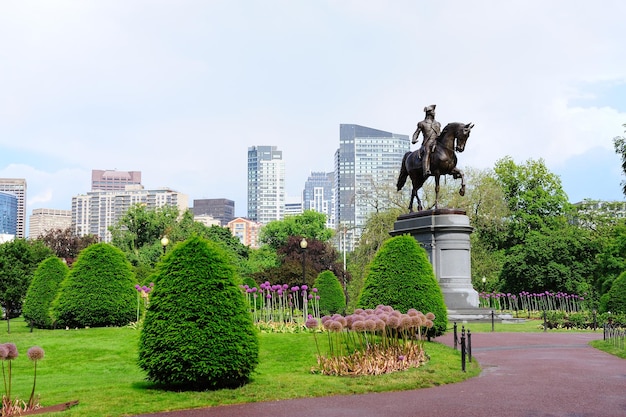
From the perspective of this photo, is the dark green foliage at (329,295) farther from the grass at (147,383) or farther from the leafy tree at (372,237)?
the grass at (147,383)

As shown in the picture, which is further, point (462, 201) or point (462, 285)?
point (462, 201)

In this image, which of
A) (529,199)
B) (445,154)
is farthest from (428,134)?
(529,199)

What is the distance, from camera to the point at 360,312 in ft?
44.6

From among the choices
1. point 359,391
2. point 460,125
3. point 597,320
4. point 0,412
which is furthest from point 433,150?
point 0,412

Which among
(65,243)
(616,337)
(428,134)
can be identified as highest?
(428,134)

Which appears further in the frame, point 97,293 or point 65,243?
point 65,243

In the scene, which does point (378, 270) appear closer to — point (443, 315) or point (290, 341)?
point (443, 315)

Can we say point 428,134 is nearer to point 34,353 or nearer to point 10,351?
point 34,353

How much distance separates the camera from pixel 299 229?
87.5 metres

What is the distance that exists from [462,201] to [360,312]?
4091 cm

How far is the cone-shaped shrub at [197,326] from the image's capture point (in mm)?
10586

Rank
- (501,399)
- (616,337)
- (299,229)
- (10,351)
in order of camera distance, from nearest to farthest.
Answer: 1. (10,351)
2. (501,399)
3. (616,337)
4. (299,229)

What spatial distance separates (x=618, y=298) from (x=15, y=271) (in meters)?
29.6

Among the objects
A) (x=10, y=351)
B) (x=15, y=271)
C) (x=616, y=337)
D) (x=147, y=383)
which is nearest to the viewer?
(x=10, y=351)
